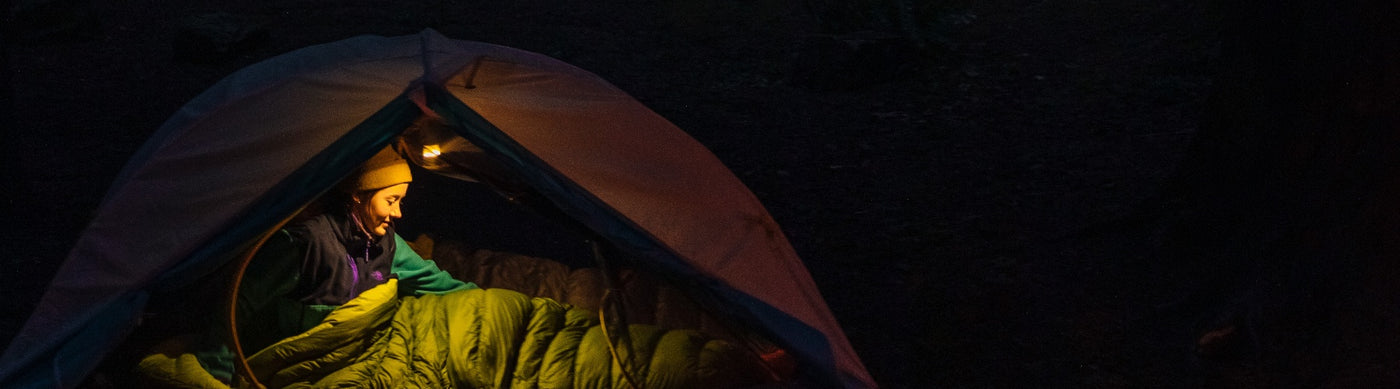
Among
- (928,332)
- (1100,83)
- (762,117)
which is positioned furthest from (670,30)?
(928,332)

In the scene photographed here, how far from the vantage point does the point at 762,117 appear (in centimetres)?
771

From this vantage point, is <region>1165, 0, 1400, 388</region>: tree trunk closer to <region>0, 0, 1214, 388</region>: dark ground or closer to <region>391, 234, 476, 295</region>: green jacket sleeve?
<region>0, 0, 1214, 388</region>: dark ground

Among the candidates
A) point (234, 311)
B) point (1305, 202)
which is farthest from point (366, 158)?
point (1305, 202)

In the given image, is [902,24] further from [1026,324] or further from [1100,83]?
[1026,324]

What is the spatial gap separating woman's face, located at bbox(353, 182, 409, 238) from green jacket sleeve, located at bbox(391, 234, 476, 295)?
19 cm

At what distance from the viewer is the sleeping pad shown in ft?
11.7

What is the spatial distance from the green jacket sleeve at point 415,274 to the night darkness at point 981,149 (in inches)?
65.7

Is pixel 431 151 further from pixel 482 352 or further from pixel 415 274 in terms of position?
pixel 482 352

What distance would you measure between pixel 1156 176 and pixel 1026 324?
193 centimetres

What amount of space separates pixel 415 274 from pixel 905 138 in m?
3.82

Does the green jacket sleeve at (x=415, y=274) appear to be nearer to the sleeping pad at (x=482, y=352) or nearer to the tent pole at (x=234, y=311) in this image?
the sleeping pad at (x=482, y=352)

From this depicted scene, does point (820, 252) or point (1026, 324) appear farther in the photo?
point (820, 252)

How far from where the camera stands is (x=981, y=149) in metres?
6.74

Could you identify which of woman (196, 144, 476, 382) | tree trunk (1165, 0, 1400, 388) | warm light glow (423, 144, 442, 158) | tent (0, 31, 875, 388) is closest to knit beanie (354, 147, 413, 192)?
woman (196, 144, 476, 382)
